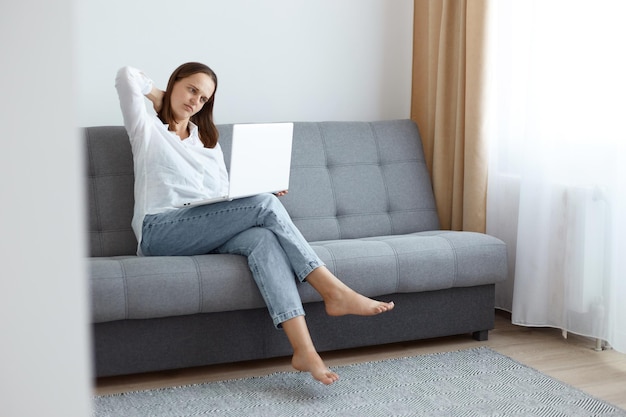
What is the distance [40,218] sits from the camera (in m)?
0.42

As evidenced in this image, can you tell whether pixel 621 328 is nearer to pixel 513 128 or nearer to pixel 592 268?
pixel 592 268

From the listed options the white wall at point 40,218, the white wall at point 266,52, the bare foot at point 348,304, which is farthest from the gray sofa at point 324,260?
the white wall at point 40,218

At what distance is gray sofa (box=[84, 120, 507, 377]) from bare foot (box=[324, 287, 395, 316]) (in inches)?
4.2

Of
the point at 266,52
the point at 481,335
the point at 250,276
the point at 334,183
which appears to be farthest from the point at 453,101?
the point at 250,276

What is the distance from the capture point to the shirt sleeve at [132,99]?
9.23 ft

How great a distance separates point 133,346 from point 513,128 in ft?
5.97

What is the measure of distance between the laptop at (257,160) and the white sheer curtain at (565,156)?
41.4 inches

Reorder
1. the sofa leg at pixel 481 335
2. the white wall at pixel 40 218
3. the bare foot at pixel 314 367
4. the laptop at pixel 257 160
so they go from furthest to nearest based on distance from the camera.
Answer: the sofa leg at pixel 481 335
the laptop at pixel 257 160
the bare foot at pixel 314 367
the white wall at pixel 40 218

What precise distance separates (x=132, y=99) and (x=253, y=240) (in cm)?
70

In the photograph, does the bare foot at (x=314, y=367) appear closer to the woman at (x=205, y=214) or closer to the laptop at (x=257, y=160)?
the woman at (x=205, y=214)

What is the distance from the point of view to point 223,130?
10.8 ft

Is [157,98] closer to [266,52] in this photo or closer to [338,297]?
[266,52]

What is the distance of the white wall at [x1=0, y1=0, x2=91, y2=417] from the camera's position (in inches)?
16.3

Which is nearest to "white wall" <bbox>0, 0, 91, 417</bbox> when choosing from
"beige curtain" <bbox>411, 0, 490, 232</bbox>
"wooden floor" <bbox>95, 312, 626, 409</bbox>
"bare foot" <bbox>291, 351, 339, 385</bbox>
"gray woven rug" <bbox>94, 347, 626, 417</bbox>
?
"gray woven rug" <bbox>94, 347, 626, 417</bbox>
